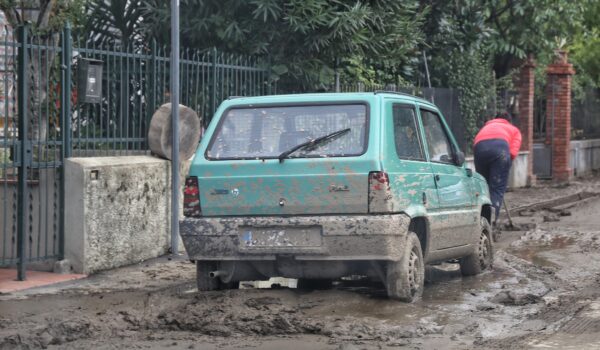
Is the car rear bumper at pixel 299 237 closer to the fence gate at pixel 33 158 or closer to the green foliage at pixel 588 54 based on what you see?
the fence gate at pixel 33 158

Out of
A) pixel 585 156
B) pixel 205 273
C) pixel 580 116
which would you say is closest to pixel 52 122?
pixel 205 273

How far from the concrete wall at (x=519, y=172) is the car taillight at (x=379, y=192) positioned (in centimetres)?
1518

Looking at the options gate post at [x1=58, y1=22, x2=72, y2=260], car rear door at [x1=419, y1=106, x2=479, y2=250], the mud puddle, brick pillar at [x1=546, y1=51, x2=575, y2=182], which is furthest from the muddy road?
brick pillar at [x1=546, y1=51, x2=575, y2=182]

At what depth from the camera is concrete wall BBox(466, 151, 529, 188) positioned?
2336 cm

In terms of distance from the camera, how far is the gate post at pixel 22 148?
392 inches

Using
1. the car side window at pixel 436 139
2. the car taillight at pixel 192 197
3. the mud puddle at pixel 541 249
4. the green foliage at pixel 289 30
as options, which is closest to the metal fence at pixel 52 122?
the car taillight at pixel 192 197

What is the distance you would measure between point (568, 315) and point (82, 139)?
5.28 m

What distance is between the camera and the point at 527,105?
24.7 metres

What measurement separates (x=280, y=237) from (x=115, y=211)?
2986 mm

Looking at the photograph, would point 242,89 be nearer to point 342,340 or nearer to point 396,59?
point 396,59

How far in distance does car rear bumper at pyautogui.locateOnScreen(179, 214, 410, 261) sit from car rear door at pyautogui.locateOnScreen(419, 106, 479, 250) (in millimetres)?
1033

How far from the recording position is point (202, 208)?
882 centimetres

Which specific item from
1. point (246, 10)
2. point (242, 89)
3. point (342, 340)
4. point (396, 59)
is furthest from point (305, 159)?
point (396, 59)

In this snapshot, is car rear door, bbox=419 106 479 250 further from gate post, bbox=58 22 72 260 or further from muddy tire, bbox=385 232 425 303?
gate post, bbox=58 22 72 260
